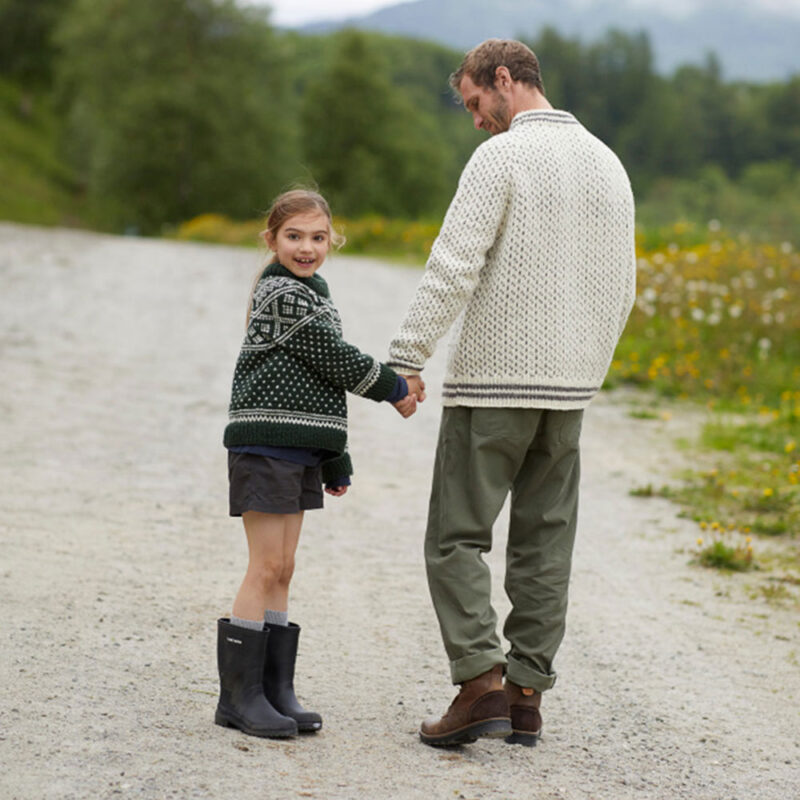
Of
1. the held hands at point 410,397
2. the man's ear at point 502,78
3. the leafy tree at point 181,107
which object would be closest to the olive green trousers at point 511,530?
the held hands at point 410,397

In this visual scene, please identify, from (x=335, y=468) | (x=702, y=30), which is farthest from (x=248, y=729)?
(x=702, y=30)

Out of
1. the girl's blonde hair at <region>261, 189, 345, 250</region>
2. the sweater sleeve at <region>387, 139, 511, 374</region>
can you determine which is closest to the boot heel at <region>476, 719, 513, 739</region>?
the sweater sleeve at <region>387, 139, 511, 374</region>

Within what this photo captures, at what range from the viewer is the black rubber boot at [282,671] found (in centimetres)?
366

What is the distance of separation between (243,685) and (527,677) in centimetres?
85

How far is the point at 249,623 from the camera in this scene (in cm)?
359

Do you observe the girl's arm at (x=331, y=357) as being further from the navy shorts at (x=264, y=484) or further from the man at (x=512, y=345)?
the navy shorts at (x=264, y=484)

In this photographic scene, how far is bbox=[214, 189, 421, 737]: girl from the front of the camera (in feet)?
11.4

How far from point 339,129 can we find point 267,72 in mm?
13261

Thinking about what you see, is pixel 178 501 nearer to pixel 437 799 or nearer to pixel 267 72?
pixel 437 799

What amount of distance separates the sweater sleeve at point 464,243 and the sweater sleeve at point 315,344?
0.66ft

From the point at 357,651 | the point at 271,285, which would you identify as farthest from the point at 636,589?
the point at 271,285

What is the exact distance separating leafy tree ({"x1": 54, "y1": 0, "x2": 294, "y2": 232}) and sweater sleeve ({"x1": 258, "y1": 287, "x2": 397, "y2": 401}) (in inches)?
1534

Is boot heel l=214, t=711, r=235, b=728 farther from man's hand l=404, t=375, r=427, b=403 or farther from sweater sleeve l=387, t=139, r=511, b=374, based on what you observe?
sweater sleeve l=387, t=139, r=511, b=374

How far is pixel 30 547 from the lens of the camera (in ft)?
17.6
